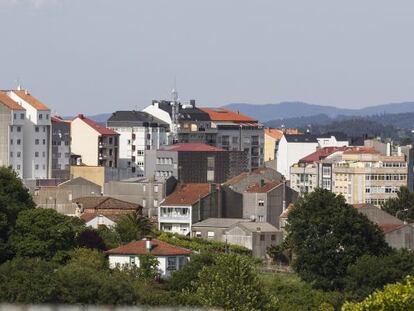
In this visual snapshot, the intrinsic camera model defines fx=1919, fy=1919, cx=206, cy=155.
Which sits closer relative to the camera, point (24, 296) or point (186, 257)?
point (24, 296)

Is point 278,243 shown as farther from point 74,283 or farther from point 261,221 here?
point 74,283

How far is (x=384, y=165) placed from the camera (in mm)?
94500

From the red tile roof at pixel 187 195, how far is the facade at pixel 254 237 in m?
4.72

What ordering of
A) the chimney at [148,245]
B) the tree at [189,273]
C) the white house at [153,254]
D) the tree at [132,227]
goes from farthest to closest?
1. the tree at [132,227]
2. the chimney at [148,245]
3. the white house at [153,254]
4. the tree at [189,273]

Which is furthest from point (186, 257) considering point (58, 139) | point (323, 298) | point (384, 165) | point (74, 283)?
point (58, 139)

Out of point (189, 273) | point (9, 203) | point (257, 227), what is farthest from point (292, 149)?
point (189, 273)

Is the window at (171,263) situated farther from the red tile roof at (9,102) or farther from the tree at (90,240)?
the red tile roof at (9,102)

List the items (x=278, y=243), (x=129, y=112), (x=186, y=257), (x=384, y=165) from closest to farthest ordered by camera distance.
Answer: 1. (x=186, y=257)
2. (x=278, y=243)
3. (x=384, y=165)
4. (x=129, y=112)

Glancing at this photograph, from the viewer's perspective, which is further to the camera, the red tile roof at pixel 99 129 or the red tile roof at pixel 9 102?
the red tile roof at pixel 99 129

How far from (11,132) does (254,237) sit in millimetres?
32747

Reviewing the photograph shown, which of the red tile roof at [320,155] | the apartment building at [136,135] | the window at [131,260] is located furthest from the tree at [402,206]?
the apartment building at [136,135]

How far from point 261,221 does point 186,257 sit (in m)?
23.3

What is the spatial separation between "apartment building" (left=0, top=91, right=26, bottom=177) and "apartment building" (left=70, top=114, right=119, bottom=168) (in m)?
9.57

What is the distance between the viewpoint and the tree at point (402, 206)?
81438 mm
